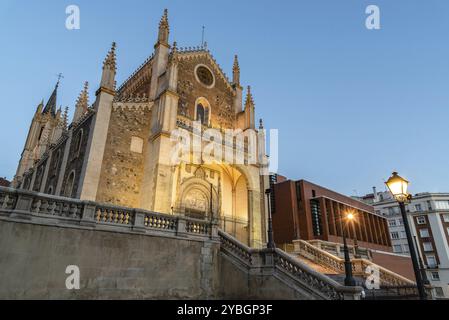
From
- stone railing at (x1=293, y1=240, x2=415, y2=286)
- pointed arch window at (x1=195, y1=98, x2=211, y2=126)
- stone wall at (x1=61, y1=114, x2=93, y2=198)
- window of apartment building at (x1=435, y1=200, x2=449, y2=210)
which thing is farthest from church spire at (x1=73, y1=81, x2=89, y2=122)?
window of apartment building at (x1=435, y1=200, x2=449, y2=210)

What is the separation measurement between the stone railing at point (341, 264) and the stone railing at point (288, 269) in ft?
26.0

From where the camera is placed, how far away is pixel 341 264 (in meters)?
16.9

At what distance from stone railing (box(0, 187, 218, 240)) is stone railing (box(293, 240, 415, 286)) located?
904cm

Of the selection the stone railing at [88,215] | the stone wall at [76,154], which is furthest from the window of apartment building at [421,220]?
the stone wall at [76,154]

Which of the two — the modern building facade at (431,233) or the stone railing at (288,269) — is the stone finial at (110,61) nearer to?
the stone railing at (288,269)

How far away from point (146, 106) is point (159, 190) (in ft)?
22.3

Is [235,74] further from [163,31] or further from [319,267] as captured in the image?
[319,267]

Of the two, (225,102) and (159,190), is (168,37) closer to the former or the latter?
(225,102)

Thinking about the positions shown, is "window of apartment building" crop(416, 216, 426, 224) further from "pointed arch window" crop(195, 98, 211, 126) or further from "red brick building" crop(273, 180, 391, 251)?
"pointed arch window" crop(195, 98, 211, 126)

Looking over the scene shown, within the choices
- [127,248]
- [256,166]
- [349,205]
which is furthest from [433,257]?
[127,248]

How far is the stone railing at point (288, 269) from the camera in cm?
896

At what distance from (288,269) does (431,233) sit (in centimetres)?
5511

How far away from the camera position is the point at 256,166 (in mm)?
22516

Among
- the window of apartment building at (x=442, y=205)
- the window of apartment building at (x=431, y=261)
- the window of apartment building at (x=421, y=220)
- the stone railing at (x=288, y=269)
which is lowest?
the stone railing at (x=288, y=269)
